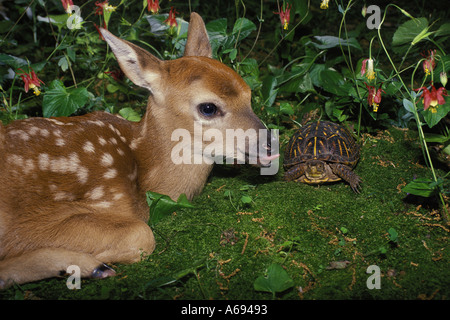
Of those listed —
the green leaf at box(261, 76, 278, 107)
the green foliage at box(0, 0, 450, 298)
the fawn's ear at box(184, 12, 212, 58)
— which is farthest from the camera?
the green leaf at box(261, 76, 278, 107)

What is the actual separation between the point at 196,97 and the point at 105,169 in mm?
737

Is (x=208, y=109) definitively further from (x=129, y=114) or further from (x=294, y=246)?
(x=129, y=114)

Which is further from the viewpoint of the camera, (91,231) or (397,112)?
(397,112)

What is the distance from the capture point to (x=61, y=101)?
3.53m

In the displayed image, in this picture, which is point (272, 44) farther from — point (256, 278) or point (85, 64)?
point (256, 278)

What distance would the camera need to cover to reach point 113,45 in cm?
276

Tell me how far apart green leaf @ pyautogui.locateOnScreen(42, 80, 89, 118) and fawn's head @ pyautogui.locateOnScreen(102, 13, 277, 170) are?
826mm

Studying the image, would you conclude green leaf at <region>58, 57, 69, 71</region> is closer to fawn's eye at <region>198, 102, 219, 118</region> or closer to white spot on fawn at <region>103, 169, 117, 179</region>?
white spot on fawn at <region>103, 169, 117, 179</region>

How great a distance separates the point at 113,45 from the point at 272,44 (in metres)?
3.17

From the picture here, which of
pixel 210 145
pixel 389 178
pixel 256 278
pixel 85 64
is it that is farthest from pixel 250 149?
pixel 85 64

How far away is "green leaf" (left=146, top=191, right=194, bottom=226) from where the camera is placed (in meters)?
2.87

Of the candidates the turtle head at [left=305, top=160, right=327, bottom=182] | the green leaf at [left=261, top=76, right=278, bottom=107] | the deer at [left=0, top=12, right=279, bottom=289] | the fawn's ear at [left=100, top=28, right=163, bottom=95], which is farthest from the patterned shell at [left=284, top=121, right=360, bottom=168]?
the fawn's ear at [left=100, top=28, right=163, bottom=95]

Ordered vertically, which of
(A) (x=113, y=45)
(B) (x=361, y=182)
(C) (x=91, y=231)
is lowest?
(C) (x=91, y=231)

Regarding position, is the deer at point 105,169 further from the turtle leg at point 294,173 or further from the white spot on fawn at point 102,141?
the turtle leg at point 294,173
